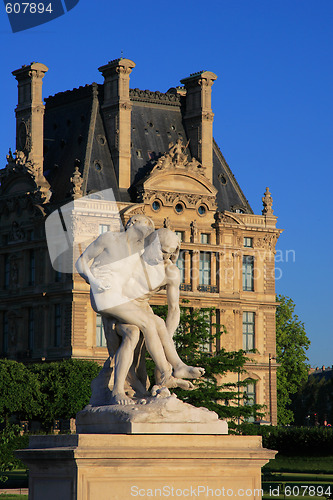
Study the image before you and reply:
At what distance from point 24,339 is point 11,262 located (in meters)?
4.89

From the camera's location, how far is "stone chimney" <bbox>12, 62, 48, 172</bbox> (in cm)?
7412

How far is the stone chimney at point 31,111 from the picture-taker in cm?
7412

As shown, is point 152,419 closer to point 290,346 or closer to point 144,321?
point 144,321

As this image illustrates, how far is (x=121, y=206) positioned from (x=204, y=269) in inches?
286

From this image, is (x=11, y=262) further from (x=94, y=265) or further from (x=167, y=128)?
(x=94, y=265)

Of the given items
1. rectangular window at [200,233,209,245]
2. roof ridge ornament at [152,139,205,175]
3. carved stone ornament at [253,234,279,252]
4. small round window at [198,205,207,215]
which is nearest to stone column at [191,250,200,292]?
rectangular window at [200,233,209,245]

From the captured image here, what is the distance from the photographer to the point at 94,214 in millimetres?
71688

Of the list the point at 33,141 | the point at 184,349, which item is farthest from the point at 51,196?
the point at 184,349

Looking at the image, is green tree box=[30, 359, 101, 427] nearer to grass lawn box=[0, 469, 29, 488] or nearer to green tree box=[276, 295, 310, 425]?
grass lawn box=[0, 469, 29, 488]

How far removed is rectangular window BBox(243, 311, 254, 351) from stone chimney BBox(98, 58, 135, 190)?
11.3 meters

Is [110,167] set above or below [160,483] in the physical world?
above

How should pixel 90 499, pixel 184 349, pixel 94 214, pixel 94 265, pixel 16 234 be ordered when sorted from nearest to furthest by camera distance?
pixel 90 499 < pixel 94 265 < pixel 184 349 < pixel 94 214 < pixel 16 234

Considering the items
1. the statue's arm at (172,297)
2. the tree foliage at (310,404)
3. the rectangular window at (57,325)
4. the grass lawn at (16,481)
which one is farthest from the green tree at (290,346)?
the statue's arm at (172,297)

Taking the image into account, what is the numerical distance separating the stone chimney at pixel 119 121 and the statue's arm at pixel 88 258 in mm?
56721
